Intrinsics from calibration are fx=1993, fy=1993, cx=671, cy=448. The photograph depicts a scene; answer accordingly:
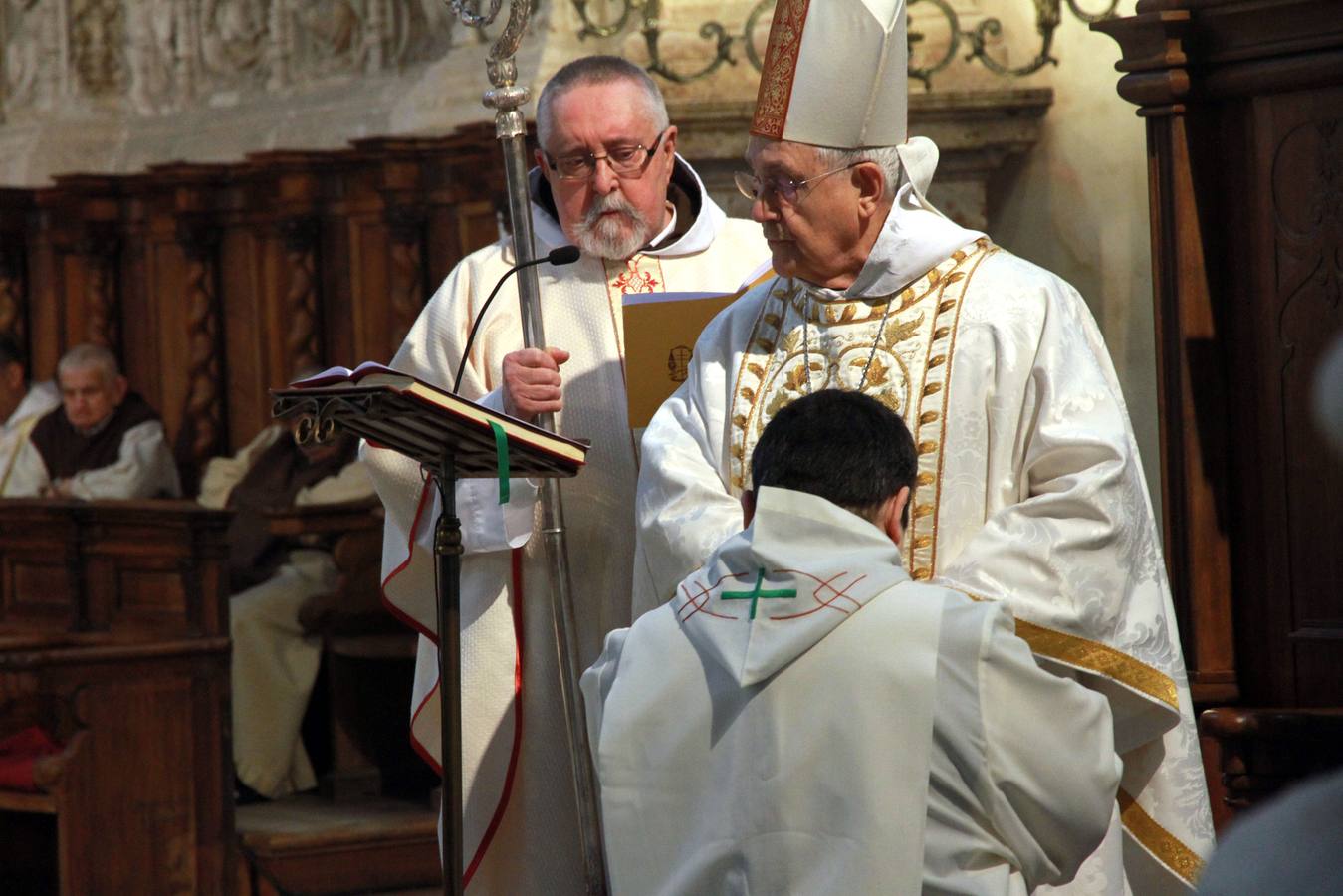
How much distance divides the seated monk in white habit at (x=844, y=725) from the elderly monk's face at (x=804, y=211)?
2.97ft

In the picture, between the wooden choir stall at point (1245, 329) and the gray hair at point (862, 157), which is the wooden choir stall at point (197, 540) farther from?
the gray hair at point (862, 157)

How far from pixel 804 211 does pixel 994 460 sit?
50 cm

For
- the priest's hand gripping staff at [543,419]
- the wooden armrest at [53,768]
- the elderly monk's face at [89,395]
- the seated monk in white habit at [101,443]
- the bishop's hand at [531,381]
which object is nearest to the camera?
the bishop's hand at [531,381]

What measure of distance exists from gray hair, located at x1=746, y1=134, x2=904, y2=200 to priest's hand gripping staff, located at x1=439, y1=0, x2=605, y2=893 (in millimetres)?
592

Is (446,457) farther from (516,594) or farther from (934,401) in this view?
(934,401)

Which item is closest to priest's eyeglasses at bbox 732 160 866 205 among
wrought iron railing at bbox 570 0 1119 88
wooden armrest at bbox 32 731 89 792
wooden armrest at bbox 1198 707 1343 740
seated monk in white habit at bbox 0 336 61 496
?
wooden armrest at bbox 1198 707 1343 740

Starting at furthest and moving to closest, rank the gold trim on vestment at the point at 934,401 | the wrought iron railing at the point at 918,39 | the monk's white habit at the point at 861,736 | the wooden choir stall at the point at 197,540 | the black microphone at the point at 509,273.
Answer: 1. the wrought iron railing at the point at 918,39
2. the wooden choir stall at the point at 197,540
3. the black microphone at the point at 509,273
4. the gold trim on vestment at the point at 934,401
5. the monk's white habit at the point at 861,736

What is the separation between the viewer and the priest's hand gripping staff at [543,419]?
3.70 m

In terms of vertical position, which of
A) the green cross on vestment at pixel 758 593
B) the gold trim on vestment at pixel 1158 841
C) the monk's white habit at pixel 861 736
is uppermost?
the green cross on vestment at pixel 758 593

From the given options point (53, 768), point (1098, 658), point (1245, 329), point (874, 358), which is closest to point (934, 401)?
point (874, 358)

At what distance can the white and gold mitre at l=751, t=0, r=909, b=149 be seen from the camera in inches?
126

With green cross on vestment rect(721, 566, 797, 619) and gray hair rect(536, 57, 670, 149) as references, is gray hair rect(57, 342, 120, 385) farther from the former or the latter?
green cross on vestment rect(721, 566, 797, 619)

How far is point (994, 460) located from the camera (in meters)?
3.08

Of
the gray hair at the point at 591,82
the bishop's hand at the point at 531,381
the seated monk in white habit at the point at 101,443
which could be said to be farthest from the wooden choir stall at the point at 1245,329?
the seated monk in white habit at the point at 101,443
